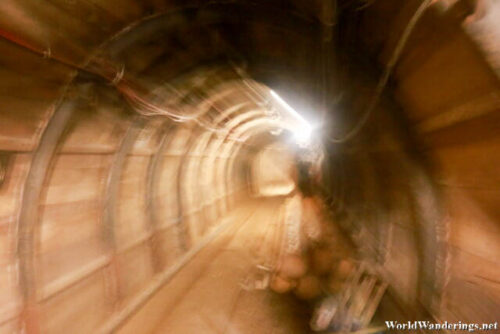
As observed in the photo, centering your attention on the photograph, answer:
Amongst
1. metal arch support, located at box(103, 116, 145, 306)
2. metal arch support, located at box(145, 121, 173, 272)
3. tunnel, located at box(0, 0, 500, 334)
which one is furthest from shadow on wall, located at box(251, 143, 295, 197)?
metal arch support, located at box(103, 116, 145, 306)

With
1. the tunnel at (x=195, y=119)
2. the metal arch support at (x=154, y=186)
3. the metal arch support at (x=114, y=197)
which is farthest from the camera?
the metal arch support at (x=154, y=186)

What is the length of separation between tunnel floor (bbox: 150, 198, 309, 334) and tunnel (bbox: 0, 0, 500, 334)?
0.04 m

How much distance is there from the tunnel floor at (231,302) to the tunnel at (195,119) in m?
0.04

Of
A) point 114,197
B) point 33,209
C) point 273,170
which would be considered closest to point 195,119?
point 114,197

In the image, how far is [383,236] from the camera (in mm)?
3686

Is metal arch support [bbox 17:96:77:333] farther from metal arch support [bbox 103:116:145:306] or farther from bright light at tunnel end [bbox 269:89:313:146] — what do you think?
bright light at tunnel end [bbox 269:89:313:146]

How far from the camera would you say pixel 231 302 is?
4.71 m

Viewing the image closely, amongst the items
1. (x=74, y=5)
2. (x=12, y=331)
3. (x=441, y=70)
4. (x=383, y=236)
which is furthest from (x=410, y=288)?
(x=74, y=5)

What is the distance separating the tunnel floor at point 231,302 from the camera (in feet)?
13.2

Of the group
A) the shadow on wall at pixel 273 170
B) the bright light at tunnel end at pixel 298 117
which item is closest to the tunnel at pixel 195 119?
the bright light at tunnel end at pixel 298 117

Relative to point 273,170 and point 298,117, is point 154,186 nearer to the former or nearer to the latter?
point 298,117

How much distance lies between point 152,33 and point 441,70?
2.90 meters

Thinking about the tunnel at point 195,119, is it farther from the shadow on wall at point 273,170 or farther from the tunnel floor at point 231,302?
the shadow on wall at point 273,170

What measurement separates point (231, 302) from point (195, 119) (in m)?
3.72
